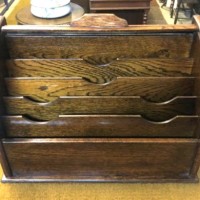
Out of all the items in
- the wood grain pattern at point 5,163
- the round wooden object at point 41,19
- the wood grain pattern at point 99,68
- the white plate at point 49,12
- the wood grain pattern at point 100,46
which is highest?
the wood grain pattern at point 100,46

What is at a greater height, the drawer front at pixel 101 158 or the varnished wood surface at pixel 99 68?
the varnished wood surface at pixel 99 68

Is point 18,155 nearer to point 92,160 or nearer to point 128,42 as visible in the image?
point 92,160

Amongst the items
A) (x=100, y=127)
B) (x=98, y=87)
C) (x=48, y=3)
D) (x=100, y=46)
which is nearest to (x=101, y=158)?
(x=100, y=127)

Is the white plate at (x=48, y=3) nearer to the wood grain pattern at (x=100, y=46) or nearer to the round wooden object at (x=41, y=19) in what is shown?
the round wooden object at (x=41, y=19)

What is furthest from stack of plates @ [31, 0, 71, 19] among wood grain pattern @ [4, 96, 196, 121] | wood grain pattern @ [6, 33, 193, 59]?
wood grain pattern @ [4, 96, 196, 121]

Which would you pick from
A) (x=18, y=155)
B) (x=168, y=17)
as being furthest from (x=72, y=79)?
(x=168, y=17)

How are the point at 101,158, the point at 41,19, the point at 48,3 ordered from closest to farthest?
the point at 101,158, the point at 48,3, the point at 41,19

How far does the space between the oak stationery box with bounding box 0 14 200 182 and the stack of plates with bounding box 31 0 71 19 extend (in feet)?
2.37

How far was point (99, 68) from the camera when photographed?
0.85m

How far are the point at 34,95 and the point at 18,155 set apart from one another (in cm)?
19

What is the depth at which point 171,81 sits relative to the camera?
0.83 metres

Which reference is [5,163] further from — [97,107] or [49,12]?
[49,12]

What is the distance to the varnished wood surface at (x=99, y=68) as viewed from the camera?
83 centimetres

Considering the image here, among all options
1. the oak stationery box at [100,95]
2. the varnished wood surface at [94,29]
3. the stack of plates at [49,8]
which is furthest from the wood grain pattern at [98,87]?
the stack of plates at [49,8]
